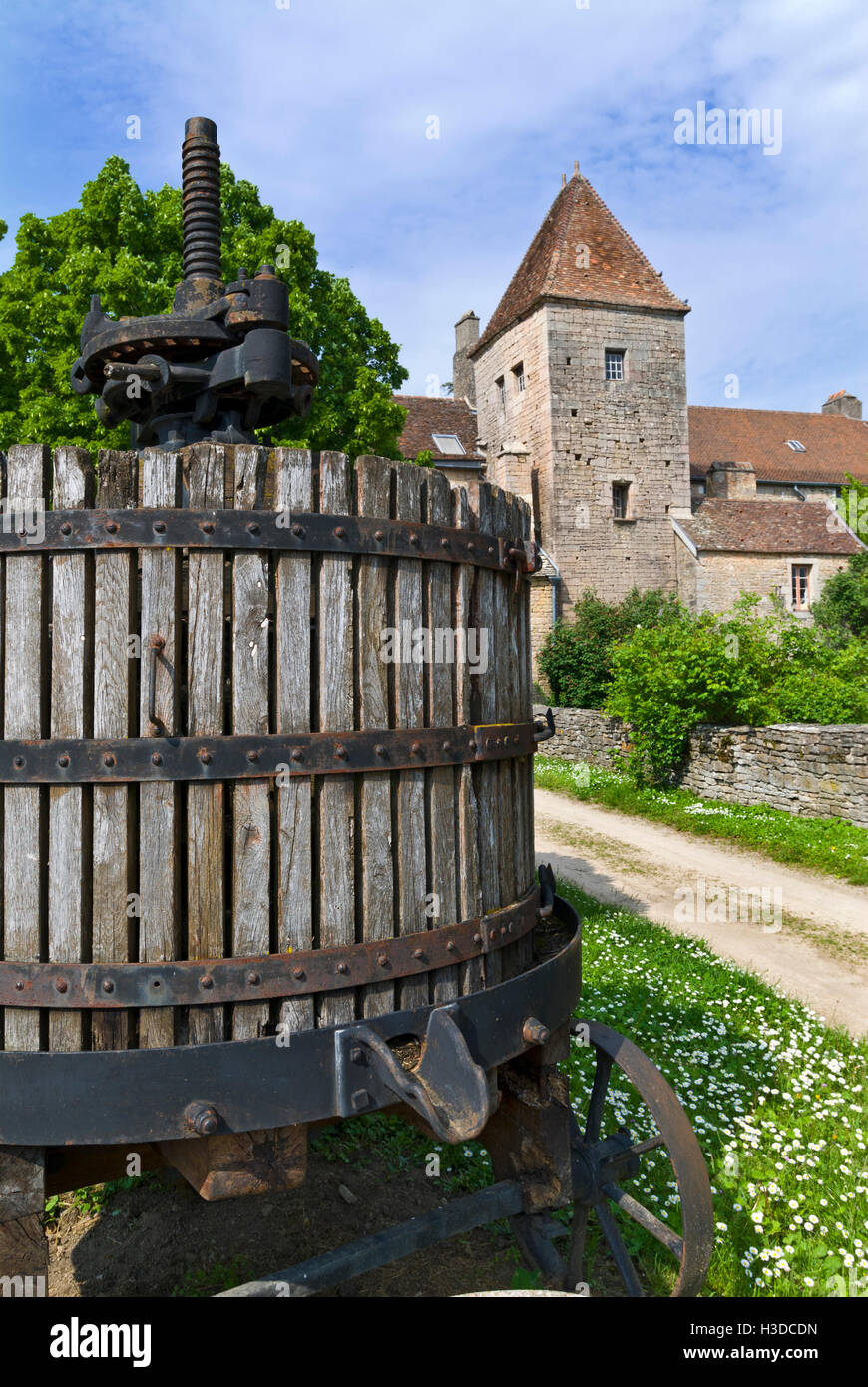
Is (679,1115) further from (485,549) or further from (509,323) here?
(509,323)

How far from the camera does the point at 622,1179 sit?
9.89 ft

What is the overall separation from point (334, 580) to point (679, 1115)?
6.37 ft

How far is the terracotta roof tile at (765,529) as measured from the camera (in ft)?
90.4

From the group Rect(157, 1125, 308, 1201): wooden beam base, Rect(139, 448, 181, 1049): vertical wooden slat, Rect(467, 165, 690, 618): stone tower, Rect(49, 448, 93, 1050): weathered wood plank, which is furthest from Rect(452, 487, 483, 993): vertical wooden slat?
Rect(467, 165, 690, 618): stone tower

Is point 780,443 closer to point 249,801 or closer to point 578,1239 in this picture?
point 578,1239

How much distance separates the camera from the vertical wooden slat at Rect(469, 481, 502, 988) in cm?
240

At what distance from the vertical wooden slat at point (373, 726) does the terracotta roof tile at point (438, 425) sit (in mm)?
27458

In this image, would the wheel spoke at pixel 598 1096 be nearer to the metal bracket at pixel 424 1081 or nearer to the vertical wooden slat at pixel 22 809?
the metal bracket at pixel 424 1081

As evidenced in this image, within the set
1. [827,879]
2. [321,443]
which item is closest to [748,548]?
[321,443]

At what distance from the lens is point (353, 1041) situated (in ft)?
6.58

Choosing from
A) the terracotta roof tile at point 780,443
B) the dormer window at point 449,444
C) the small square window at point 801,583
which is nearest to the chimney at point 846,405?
the terracotta roof tile at point 780,443

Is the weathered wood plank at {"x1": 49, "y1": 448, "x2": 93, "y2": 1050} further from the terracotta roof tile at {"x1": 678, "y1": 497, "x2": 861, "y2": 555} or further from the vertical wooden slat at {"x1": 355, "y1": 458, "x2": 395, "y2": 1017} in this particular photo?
the terracotta roof tile at {"x1": 678, "y1": 497, "x2": 861, "y2": 555}

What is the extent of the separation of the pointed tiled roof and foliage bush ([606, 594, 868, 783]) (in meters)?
15.3

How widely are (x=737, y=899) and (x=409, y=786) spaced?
288 inches
